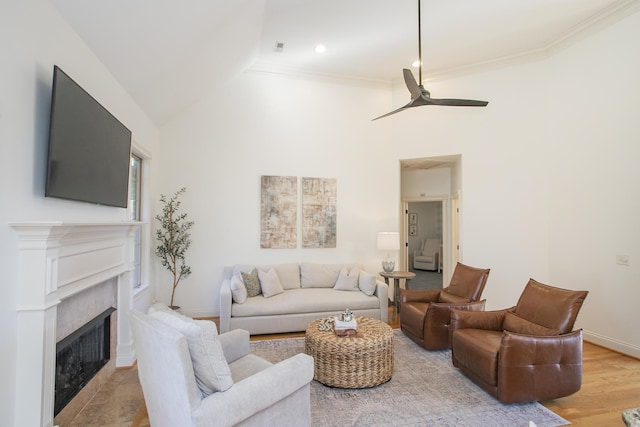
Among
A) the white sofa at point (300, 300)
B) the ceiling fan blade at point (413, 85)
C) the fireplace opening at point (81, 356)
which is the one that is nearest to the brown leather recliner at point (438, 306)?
the white sofa at point (300, 300)

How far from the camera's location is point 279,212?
5367 mm

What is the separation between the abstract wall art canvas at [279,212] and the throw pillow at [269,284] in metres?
0.64

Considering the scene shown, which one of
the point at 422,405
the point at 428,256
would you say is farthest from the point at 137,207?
the point at 428,256

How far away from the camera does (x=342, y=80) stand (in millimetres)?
5719

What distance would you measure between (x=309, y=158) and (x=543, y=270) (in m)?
3.97

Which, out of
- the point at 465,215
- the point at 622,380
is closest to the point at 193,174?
the point at 465,215

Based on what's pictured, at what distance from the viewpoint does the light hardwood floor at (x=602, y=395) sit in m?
2.52

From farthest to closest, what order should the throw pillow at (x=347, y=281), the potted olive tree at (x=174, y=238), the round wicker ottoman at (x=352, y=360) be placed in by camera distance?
the throw pillow at (x=347, y=281) < the potted olive tree at (x=174, y=238) < the round wicker ottoman at (x=352, y=360)

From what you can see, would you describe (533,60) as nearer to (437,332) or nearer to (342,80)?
(342,80)

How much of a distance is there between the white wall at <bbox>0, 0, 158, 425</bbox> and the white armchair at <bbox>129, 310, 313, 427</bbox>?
60cm

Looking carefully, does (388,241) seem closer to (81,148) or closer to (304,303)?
(304,303)

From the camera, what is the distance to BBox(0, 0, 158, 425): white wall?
64.7 inches

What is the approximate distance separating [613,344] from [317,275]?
378 centimetres

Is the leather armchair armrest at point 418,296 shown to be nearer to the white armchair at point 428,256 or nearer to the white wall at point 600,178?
the white wall at point 600,178
